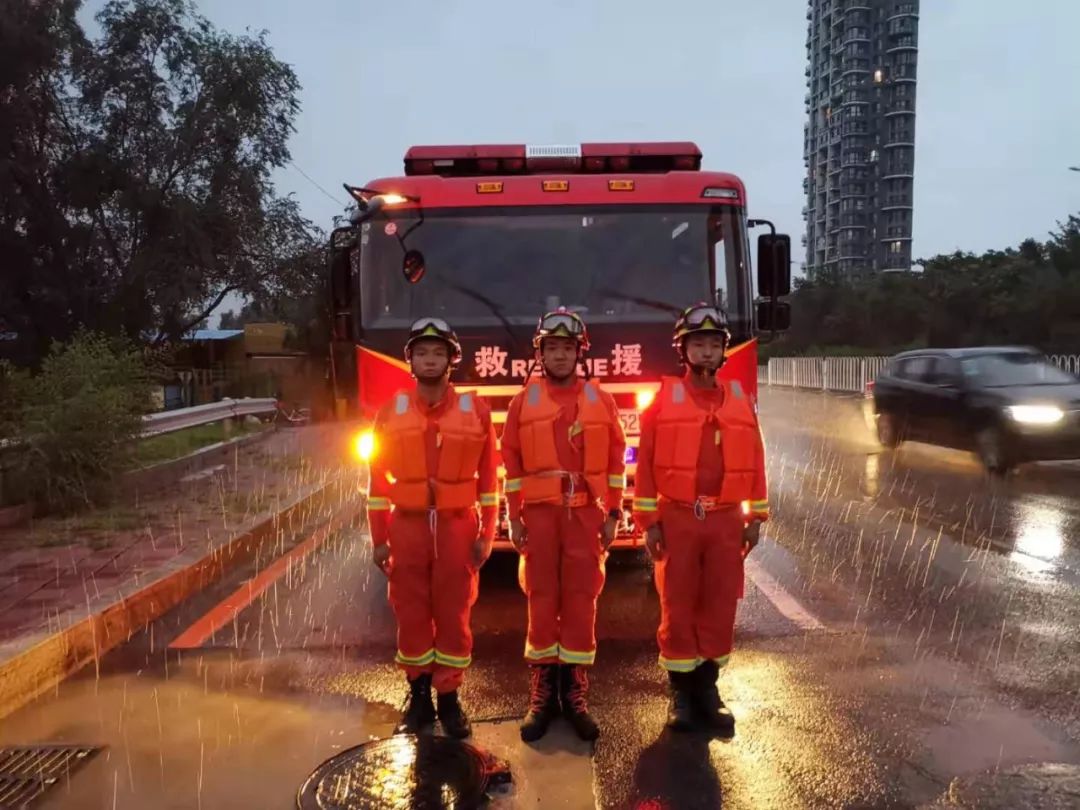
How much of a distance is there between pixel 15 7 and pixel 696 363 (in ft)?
67.6

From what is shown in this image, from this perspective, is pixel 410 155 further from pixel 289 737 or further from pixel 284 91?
pixel 284 91

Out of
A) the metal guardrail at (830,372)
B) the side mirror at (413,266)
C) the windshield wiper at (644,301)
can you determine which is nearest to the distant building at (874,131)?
the metal guardrail at (830,372)

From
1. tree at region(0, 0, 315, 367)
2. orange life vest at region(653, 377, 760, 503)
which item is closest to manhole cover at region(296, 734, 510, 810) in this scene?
orange life vest at region(653, 377, 760, 503)

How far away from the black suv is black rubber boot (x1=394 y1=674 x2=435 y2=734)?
989 cm

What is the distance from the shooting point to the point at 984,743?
4047mm

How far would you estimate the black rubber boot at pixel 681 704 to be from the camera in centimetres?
424

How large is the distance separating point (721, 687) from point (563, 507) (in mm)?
1330

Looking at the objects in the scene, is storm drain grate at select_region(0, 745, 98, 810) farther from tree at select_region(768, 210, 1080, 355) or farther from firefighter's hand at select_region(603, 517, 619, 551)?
tree at select_region(768, 210, 1080, 355)

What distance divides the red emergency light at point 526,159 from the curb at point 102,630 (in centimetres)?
334

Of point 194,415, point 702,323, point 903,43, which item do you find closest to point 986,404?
point 702,323

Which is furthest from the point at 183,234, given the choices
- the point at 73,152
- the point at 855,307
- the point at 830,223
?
the point at 830,223

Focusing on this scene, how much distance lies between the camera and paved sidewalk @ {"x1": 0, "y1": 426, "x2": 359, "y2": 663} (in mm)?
5777

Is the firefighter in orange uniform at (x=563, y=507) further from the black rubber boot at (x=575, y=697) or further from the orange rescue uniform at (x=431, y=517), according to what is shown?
the orange rescue uniform at (x=431, y=517)

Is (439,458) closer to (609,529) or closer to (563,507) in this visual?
(563,507)
